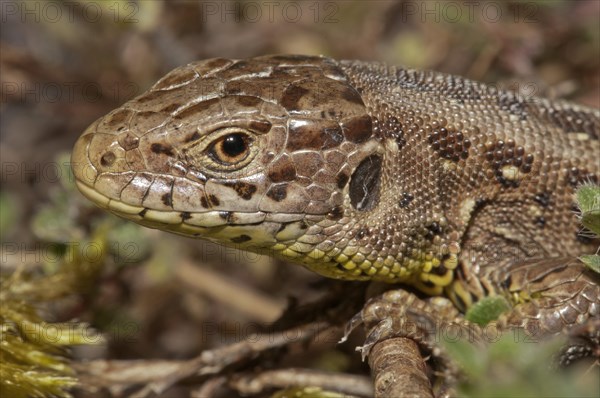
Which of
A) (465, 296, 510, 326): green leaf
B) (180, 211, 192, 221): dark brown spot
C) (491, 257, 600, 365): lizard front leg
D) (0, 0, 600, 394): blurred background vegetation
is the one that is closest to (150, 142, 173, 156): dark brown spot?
(180, 211, 192, 221): dark brown spot

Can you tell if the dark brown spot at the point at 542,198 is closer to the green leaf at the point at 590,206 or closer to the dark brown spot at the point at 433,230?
the dark brown spot at the point at 433,230

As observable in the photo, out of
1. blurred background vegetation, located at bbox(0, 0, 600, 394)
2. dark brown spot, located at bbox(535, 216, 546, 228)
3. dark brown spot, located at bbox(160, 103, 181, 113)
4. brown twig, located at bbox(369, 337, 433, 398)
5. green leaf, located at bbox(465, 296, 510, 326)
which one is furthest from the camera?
blurred background vegetation, located at bbox(0, 0, 600, 394)

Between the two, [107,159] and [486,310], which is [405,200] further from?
[107,159]

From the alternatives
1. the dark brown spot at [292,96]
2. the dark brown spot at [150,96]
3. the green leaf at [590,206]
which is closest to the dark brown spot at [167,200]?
the dark brown spot at [150,96]

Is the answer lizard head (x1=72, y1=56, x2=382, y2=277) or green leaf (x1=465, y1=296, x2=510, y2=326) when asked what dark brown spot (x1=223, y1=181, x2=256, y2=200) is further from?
green leaf (x1=465, y1=296, x2=510, y2=326)

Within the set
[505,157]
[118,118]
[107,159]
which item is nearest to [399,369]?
[505,157]

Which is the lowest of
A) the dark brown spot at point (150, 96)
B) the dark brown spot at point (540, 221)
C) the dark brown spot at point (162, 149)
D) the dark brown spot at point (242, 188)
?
the dark brown spot at point (242, 188)
